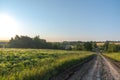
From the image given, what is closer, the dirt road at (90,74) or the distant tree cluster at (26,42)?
the dirt road at (90,74)

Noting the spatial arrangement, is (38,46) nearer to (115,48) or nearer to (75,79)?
(115,48)

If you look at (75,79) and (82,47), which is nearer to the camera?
(75,79)

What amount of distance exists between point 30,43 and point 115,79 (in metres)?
133

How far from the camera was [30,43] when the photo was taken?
149875 mm

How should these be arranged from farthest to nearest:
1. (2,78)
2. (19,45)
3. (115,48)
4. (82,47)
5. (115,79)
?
(82,47), (115,48), (19,45), (115,79), (2,78)

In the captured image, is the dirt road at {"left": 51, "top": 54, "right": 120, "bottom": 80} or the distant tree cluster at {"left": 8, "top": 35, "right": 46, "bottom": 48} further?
the distant tree cluster at {"left": 8, "top": 35, "right": 46, "bottom": 48}

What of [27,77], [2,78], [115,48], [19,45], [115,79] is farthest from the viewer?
[115,48]

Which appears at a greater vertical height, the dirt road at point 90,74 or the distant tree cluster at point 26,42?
Answer: the distant tree cluster at point 26,42

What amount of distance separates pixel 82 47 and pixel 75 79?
179855 mm

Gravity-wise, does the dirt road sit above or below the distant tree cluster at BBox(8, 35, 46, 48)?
below

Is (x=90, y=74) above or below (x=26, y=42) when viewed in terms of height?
below

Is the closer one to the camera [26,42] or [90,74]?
[90,74]

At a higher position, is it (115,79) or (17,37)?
(17,37)

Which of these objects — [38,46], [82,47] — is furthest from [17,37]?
[82,47]
